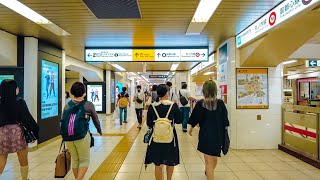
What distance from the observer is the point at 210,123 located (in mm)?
2932

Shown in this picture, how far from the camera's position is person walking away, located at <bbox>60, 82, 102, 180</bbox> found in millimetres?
2738

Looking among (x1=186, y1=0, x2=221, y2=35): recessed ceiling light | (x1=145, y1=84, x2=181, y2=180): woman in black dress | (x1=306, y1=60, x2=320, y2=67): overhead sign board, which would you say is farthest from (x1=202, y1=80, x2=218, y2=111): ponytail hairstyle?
(x1=306, y1=60, x2=320, y2=67): overhead sign board

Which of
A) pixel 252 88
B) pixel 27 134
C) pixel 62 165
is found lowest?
pixel 62 165

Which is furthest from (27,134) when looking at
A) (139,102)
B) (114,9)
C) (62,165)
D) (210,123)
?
(139,102)

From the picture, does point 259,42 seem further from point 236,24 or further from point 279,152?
point 279,152

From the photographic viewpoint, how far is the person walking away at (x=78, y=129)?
274 cm

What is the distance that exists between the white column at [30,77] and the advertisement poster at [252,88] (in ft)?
14.5

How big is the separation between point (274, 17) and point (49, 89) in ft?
16.8

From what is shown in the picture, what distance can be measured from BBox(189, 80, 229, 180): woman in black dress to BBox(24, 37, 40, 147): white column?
3813 millimetres

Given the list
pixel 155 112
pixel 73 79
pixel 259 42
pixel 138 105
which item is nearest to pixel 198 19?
pixel 259 42

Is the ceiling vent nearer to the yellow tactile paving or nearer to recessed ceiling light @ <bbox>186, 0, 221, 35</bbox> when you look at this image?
recessed ceiling light @ <bbox>186, 0, 221, 35</bbox>

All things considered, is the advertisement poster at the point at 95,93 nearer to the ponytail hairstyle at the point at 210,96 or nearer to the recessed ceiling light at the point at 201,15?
the recessed ceiling light at the point at 201,15

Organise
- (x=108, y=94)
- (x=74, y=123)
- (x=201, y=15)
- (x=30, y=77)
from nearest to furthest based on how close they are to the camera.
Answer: (x=74, y=123) < (x=201, y=15) < (x=30, y=77) < (x=108, y=94)

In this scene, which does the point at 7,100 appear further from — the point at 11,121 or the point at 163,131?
the point at 163,131
